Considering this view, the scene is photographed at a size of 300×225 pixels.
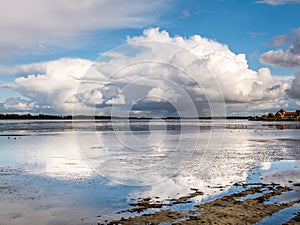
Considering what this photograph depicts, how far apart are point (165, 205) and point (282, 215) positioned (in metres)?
4.73

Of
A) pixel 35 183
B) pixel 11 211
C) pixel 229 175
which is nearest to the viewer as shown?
pixel 11 211

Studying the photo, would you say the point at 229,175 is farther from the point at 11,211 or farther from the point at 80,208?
the point at 11,211

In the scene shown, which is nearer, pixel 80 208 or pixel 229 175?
pixel 80 208

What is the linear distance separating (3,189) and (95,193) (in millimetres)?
5180

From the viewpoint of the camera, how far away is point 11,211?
13.8 meters

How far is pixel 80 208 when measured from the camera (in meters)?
14.3

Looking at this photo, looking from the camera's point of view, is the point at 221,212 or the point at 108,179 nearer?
the point at 221,212

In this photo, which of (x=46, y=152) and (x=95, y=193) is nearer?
(x=95, y=193)

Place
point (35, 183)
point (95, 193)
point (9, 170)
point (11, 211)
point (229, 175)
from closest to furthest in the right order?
point (11, 211)
point (95, 193)
point (35, 183)
point (229, 175)
point (9, 170)

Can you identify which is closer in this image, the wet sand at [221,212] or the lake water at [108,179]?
the wet sand at [221,212]

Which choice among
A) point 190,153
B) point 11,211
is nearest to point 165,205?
point 11,211

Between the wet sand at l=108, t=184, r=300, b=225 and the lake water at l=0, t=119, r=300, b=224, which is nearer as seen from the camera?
the wet sand at l=108, t=184, r=300, b=225

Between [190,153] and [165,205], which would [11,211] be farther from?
[190,153]

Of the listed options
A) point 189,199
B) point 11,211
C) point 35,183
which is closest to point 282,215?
point 189,199
